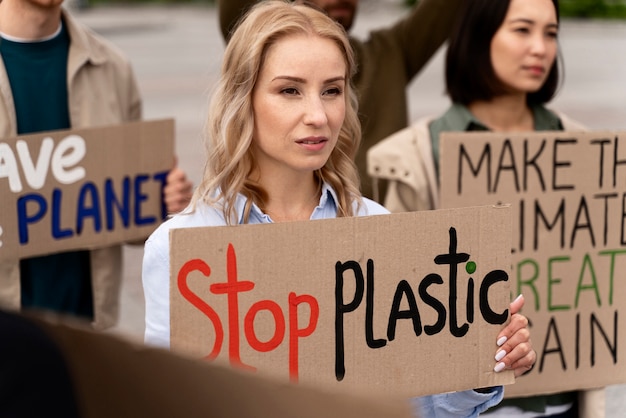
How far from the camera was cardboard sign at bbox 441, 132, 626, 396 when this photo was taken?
115 inches

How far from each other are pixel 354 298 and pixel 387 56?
5.97ft

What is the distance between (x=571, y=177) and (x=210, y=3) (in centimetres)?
3429

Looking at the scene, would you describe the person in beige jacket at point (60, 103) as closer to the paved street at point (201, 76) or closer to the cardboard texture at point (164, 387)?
the paved street at point (201, 76)

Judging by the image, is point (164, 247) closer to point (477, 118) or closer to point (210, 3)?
point (477, 118)

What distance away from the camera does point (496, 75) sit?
3.23 meters

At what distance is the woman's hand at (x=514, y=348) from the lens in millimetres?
2152

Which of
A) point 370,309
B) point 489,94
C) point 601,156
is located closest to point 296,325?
point 370,309

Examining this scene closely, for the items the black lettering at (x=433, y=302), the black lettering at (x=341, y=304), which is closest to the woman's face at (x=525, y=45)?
the black lettering at (x=433, y=302)

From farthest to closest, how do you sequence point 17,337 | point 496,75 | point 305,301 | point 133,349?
1. point 496,75
2. point 305,301
3. point 133,349
4. point 17,337

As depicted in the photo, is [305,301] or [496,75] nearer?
[305,301]

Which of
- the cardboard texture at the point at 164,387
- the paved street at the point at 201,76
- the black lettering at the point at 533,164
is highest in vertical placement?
the cardboard texture at the point at 164,387

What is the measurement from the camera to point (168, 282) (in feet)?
6.86

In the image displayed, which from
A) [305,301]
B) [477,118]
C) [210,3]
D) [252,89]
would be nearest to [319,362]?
[305,301]

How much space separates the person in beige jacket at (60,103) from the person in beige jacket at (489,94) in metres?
0.70
